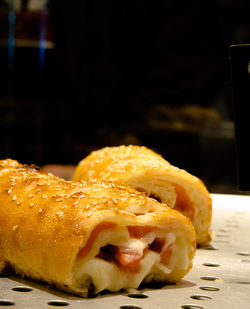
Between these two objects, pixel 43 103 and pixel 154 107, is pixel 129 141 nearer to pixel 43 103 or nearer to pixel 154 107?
pixel 154 107

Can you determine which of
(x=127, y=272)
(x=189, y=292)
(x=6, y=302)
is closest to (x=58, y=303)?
(x=6, y=302)

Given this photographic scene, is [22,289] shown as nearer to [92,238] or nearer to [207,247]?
[92,238]

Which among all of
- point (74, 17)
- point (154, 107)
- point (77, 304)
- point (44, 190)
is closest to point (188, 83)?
point (154, 107)

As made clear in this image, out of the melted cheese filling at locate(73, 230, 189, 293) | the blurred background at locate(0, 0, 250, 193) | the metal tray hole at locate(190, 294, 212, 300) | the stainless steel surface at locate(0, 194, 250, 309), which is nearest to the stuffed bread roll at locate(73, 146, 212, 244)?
the stainless steel surface at locate(0, 194, 250, 309)

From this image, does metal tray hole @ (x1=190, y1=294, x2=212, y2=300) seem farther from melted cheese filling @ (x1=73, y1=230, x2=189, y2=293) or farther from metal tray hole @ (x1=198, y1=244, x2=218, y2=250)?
metal tray hole @ (x1=198, y1=244, x2=218, y2=250)

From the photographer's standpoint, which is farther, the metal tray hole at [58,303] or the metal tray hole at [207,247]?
the metal tray hole at [207,247]

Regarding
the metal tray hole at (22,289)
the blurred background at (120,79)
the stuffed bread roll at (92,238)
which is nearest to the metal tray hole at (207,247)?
the stuffed bread roll at (92,238)

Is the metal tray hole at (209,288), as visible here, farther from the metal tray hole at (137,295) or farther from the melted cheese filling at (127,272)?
the metal tray hole at (137,295)
